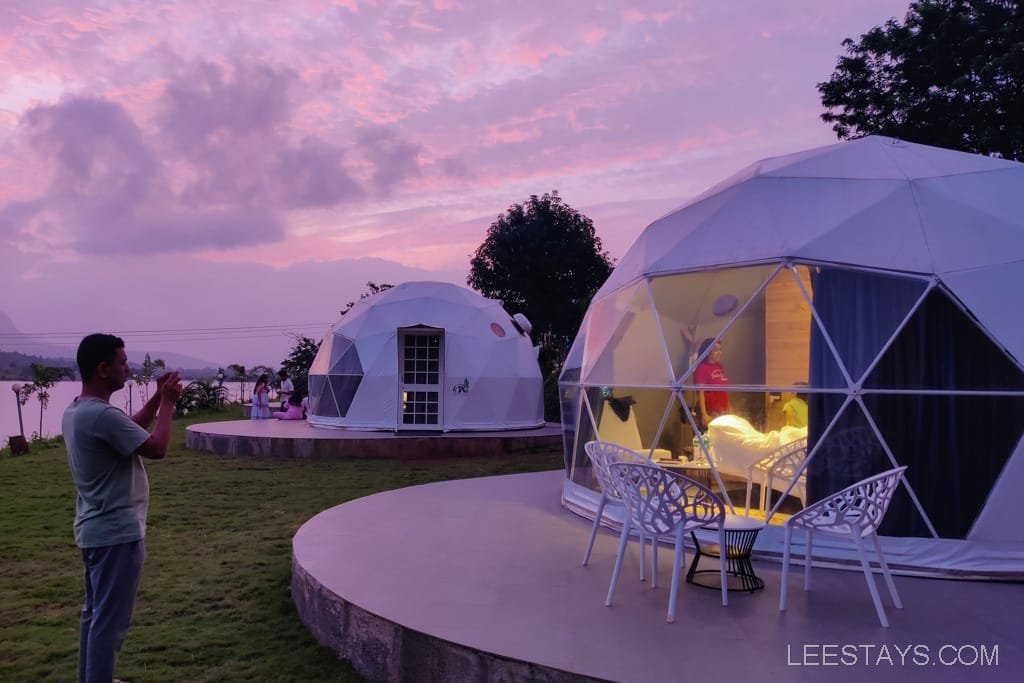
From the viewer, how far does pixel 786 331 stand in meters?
6.00

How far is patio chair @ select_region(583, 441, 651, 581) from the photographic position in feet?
16.4

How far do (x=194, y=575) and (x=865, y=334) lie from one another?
6.00 meters

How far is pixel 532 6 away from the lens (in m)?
11.2

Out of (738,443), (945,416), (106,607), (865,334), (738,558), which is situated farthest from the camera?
(738,443)

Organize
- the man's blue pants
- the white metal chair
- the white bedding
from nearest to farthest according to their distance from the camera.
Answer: the man's blue pants → the white metal chair → the white bedding

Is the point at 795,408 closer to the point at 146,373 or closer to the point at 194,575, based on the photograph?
the point at 194,575

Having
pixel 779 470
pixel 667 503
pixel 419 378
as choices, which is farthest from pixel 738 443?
pixel 419 378

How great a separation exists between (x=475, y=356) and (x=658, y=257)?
1064 centimetres

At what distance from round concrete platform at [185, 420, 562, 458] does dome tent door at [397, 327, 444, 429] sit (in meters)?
0.50

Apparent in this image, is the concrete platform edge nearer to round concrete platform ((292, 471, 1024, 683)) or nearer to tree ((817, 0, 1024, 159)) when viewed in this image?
round concrete platform ((292, 471, 1024, 683))

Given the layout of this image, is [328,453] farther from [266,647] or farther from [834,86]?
[834,86]

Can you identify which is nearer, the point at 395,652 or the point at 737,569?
the point at 395,652

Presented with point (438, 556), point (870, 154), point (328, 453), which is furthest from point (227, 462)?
point (870, 154)

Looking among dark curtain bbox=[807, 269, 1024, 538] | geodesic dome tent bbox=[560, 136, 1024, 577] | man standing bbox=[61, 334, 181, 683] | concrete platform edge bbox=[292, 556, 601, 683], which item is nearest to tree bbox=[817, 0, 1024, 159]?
geodesic dome tent bbox=[560, 136, 1024, 577]
